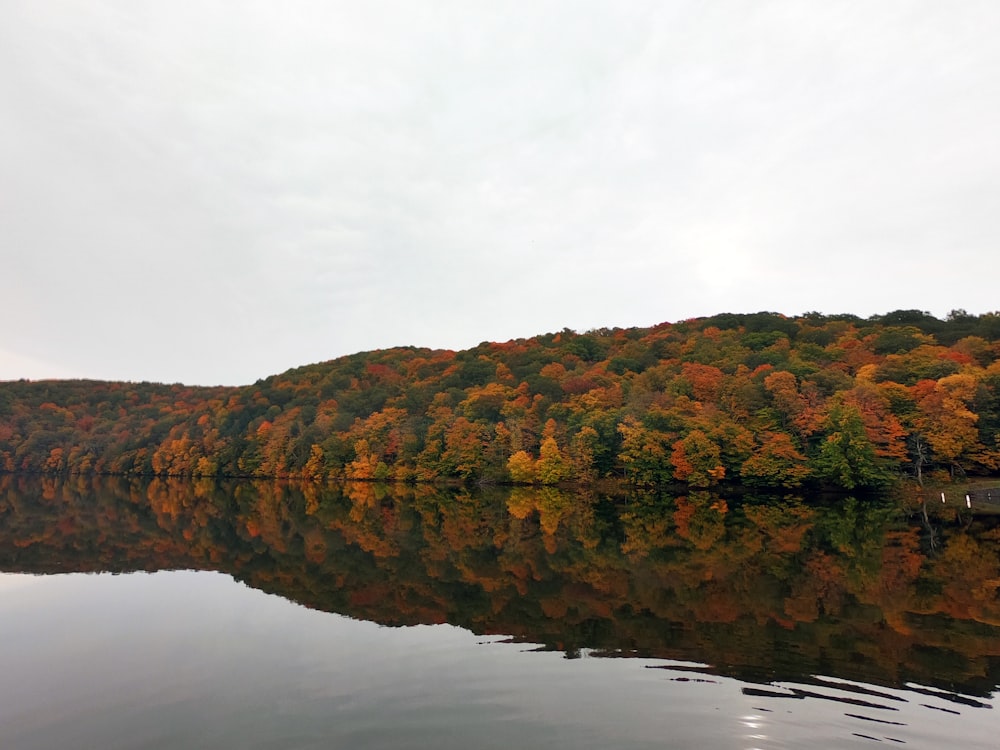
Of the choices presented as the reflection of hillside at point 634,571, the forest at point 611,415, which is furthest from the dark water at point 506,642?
the forest at point 611,415

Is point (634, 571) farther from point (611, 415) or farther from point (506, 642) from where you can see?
point (611, 415)

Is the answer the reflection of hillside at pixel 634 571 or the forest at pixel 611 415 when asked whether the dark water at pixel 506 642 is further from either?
the forest at pixel 611 415

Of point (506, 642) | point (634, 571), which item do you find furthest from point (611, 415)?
point (506, 642)

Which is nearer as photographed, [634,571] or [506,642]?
[506,642]

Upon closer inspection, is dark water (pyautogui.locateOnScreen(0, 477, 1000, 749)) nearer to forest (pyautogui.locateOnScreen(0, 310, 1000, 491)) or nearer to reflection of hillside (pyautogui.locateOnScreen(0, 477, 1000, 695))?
reflection of hillside (pyautogui.locateOnScreen(0, 477, 1000, 695))

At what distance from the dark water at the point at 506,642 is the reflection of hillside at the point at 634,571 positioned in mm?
136

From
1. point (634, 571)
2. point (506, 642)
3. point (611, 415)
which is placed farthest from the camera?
point (611, 415)

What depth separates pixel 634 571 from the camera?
2427 centimetres

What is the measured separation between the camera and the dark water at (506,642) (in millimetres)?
10438

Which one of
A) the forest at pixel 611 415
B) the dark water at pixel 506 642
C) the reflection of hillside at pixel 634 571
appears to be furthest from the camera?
the forest at pixel 611 415

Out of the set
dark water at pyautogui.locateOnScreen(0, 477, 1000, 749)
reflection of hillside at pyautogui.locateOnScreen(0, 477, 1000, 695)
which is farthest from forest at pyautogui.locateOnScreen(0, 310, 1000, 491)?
dark water at pyautogui.locateOnScreen(0, 477, 1000, 749)

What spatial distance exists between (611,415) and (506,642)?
70636mm

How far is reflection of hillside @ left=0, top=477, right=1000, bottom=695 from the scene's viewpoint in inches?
571

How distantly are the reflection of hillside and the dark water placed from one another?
136 mm
